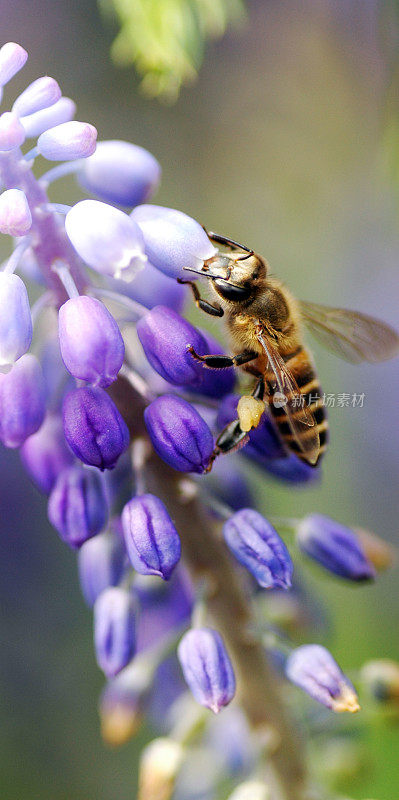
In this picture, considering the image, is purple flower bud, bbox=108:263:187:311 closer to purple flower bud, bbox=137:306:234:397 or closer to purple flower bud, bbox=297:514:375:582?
purple flower bud, bbox=137:306:234:397

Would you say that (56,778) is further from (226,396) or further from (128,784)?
(226,396)

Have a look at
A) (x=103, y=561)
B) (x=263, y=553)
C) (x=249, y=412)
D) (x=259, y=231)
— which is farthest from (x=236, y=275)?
(x=259, y=231)

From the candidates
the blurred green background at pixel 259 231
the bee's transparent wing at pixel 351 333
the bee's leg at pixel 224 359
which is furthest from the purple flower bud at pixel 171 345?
the blurred green background at pixel 259 231

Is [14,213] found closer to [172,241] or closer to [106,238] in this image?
[106,238]

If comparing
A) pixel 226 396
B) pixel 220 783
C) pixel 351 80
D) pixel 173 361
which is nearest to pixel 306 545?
pixel 226 396

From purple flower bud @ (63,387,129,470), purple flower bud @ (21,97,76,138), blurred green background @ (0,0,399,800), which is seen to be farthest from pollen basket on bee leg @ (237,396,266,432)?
blurred green background @ (0,0,399,800)
